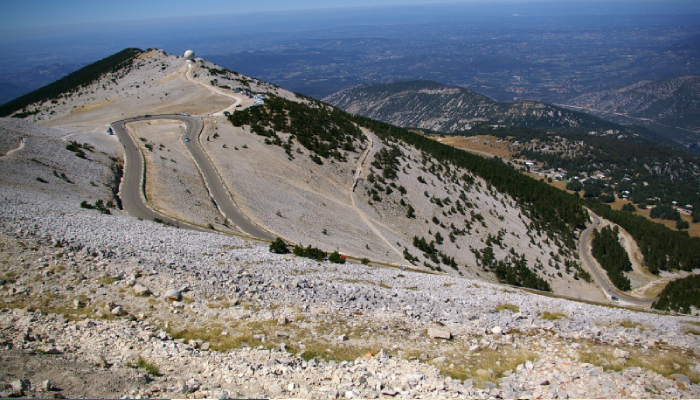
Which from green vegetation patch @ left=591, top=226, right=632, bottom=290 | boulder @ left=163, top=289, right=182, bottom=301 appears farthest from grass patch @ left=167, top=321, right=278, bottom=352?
green vegetation patch @ left=591, top=226, right=632, bottom=290

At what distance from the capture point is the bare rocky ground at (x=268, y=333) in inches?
383

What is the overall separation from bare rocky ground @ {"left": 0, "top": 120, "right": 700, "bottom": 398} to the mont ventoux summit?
0.26ft

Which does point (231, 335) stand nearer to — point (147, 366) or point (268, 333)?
point (268, 333)

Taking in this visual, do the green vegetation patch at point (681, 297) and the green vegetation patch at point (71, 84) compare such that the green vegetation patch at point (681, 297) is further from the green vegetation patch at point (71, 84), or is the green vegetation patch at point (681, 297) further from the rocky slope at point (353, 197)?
the green vegetation patch at point (71, 84)

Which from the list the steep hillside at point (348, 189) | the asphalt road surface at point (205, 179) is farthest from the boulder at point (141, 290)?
the steep hillside at point (348, 189)

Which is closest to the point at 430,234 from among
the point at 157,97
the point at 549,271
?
the point at 549,271

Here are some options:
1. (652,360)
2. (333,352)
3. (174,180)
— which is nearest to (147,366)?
(333,352)

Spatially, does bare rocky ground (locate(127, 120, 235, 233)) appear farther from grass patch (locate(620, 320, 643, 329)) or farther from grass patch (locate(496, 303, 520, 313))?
grass patch (locate(620, 320, 643, 329))

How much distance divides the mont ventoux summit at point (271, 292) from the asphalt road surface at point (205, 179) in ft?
0.92

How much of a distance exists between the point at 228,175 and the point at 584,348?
4133 cm

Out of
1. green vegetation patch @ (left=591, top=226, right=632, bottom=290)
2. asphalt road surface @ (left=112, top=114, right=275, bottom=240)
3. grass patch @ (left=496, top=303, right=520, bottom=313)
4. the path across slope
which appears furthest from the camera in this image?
green vegetation patch @ (left=591, top=226, right=632, bottom=290)

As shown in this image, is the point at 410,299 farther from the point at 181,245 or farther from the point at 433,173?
the point at 433,173

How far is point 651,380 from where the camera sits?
10617mm

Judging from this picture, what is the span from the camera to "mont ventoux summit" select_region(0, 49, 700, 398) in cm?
1016
